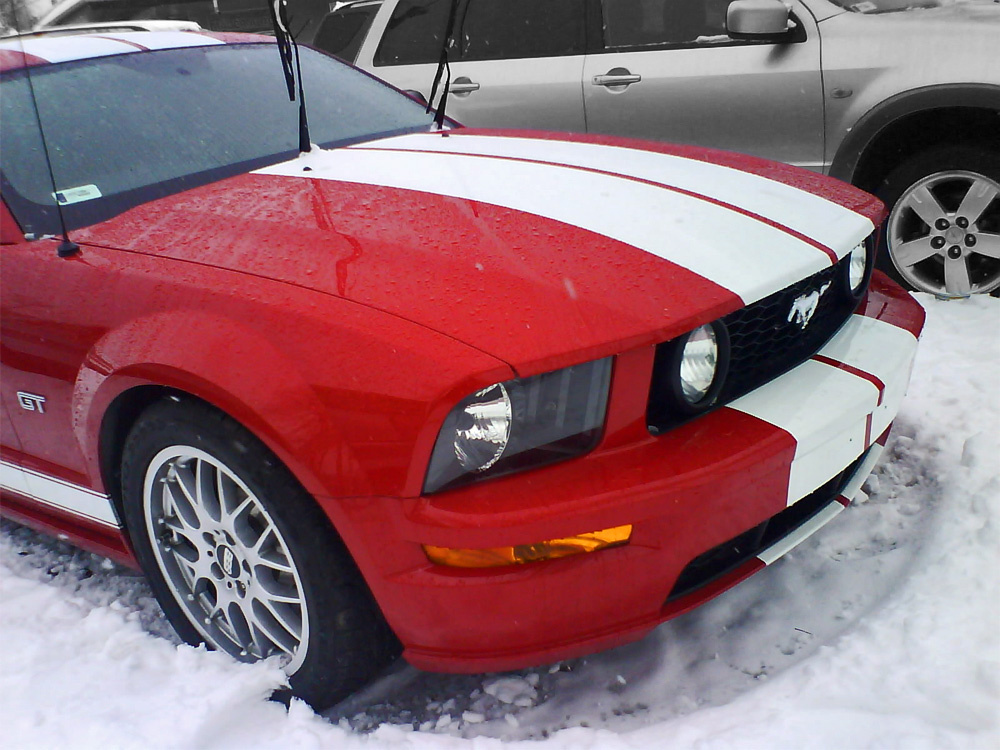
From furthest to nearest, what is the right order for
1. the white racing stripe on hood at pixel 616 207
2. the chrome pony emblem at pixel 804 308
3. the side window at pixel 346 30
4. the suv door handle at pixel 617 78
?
the side window at pixel 346 30
the suv door handle at pixel 617 78
the chrome pony emblem at pixel 804 308
the white racing stripe on hood at pixel 616 207

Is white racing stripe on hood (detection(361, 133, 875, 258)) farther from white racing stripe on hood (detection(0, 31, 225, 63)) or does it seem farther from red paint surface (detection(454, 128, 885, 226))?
white racing stripe on hood (detection(0, 31, 225, 63))

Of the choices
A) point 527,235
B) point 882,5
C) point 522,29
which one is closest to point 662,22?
point 522,29

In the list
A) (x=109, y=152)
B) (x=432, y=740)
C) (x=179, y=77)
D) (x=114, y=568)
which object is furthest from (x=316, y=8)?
(x=432, y=740)

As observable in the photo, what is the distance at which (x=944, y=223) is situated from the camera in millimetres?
3434

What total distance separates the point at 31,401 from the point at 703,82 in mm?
2982

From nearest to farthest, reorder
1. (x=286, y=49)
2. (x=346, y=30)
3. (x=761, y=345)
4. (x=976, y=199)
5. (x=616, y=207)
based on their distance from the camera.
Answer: (x=761, y=345) < (x=616, y=207) < (x=286, y=49) < (x=976, y=199) < (x=346, y=30)

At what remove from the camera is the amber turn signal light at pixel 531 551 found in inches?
56.9

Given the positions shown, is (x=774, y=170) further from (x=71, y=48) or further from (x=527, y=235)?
(x=71, y=48)

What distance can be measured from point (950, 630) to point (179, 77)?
2373mm

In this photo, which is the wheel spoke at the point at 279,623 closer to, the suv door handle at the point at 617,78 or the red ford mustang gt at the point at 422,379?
the red ford mustang gt at the point at 422,379

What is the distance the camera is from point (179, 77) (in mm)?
2486

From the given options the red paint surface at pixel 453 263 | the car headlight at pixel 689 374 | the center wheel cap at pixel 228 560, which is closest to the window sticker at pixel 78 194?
the red paint surface at pixel 453 263

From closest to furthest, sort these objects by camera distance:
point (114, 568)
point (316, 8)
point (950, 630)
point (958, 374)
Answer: point (950, 630)
point (114, 568)
point (958, 374)
point (316, 8)

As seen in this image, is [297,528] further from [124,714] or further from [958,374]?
[958,374]
